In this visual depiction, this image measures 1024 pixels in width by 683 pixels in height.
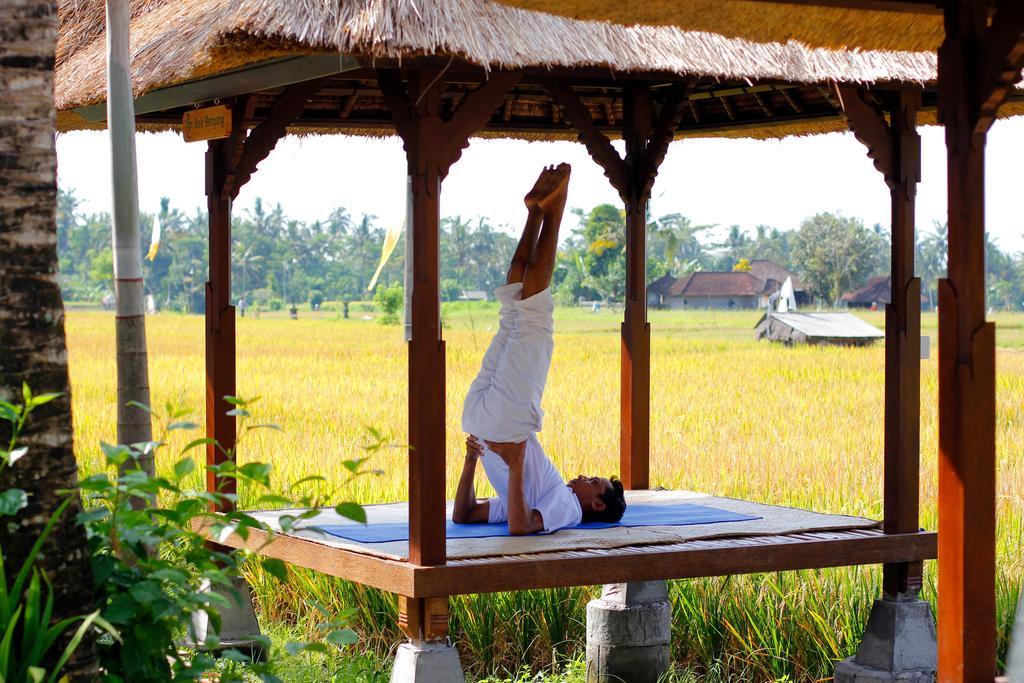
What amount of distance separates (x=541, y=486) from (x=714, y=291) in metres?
59.8

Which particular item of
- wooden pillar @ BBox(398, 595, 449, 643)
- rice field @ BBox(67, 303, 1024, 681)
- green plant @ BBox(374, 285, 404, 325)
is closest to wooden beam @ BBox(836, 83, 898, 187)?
rice field @ BBox(67, 303, 1024, 681)

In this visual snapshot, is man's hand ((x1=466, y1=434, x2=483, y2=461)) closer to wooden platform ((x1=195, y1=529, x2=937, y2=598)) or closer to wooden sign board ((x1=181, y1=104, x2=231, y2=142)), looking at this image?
wooden platform ((x1=195, y1=529, x2=937, y2=598))

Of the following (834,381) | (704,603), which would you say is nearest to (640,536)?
(704,603)

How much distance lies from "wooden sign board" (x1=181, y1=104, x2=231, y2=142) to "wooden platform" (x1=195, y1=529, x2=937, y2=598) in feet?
5.64

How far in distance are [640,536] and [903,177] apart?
181 cm

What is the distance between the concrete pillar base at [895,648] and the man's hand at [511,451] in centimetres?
162

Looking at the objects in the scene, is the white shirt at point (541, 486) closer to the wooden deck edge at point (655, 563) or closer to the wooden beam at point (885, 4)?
the wooden deck edge at point (655, 563)

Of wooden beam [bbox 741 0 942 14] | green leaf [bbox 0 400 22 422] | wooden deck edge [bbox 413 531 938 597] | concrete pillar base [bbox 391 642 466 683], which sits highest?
wooden beam [bbox 741 0 942 14]

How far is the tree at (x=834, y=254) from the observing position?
220 feet

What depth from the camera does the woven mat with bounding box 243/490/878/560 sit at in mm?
5129

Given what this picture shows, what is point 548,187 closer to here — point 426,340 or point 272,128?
point 426,340

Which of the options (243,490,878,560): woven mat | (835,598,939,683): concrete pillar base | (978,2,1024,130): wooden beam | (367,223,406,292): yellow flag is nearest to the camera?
(978,2,1024,130): wooden beam

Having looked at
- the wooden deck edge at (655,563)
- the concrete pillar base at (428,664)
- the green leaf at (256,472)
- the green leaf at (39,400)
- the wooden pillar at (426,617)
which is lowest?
the concrete pillar base at (428,664)

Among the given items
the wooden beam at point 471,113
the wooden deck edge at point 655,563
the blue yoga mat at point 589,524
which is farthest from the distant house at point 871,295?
the wooden beam at point 471,113
